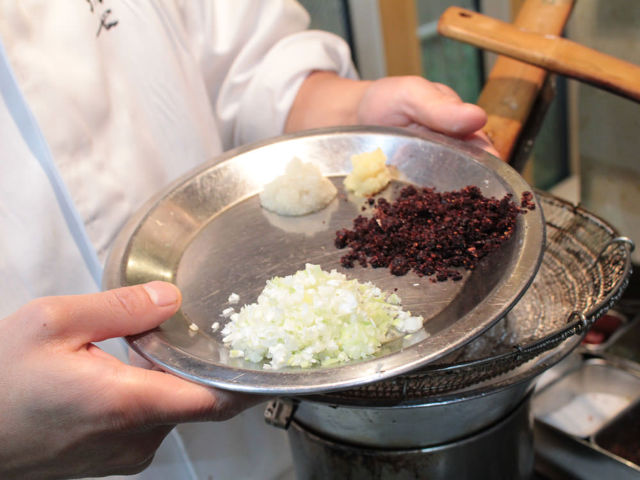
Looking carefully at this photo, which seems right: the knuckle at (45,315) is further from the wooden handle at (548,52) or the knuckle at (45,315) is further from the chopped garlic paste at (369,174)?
the wooden handle at (548,52)

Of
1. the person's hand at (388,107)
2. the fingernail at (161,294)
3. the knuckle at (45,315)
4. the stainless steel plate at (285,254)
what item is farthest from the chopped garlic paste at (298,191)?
the knuckle at (45,315)

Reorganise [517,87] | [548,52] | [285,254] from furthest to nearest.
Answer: [517,87]
[548,52]
[285,254]

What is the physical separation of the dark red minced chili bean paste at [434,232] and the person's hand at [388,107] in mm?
124

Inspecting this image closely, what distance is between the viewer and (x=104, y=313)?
0.62 meters

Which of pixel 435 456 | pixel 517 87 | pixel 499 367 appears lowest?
pixel 435 456

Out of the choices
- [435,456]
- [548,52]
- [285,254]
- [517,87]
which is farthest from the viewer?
[517,87]

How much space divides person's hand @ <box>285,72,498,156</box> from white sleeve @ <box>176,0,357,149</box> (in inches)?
1.3

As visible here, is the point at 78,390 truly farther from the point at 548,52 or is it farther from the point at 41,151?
the point at 548,52

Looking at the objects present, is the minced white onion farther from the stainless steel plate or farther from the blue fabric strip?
the blue fabric strip

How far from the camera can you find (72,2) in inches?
33.3

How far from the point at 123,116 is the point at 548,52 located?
694 mm

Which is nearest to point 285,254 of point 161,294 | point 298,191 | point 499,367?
point 298,191

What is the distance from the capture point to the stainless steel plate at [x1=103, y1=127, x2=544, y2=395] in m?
0.57

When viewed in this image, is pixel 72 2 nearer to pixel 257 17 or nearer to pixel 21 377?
pixel 257 17
